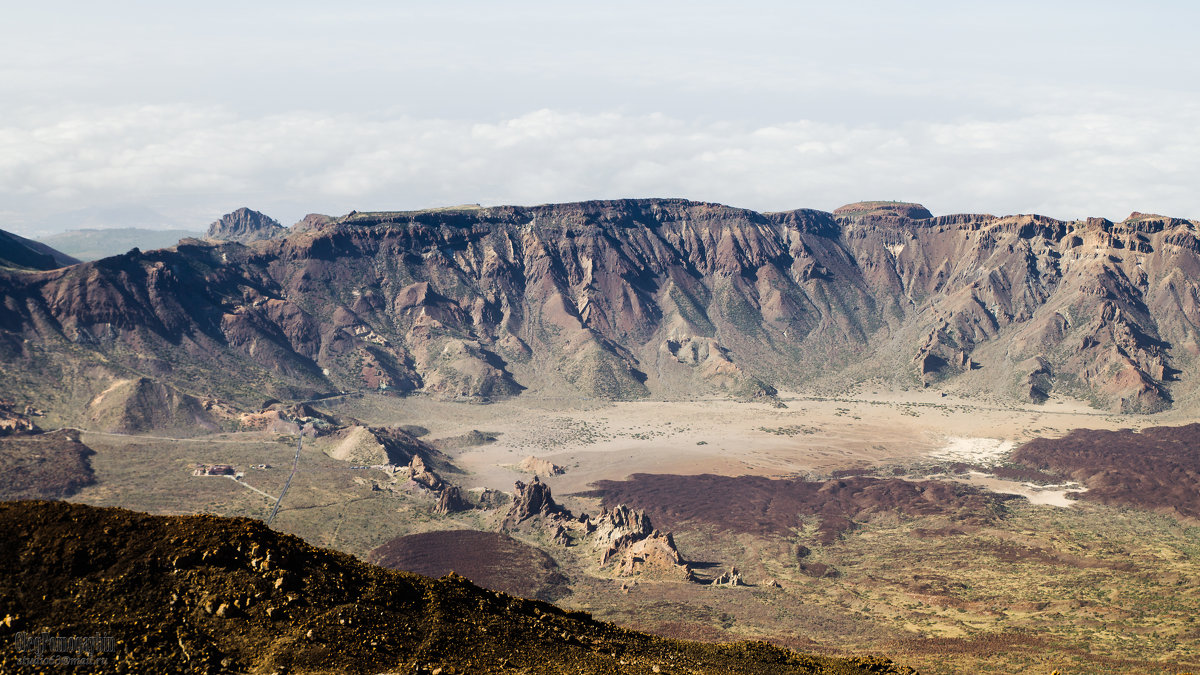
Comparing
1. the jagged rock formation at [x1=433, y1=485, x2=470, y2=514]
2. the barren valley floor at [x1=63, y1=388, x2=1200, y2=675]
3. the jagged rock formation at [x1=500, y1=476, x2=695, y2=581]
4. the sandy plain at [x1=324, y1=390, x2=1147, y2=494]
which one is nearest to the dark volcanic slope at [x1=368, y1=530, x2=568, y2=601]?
the barren valley floor at [x1=63, y1=388, x2=1200, y2=675]

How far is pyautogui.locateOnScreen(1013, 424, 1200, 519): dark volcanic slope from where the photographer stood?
128 meters

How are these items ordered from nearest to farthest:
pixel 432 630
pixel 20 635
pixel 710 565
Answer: pixel 20 635 < pixel 432 630 < pixel 710 565

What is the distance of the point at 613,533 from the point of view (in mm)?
98625

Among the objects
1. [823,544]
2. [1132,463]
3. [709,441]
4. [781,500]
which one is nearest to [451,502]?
[823,544]

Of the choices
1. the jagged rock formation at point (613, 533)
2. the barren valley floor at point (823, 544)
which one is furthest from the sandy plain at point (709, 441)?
the jagged rock formation at point (613, 533)

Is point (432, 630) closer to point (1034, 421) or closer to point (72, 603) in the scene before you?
point (72, 603)

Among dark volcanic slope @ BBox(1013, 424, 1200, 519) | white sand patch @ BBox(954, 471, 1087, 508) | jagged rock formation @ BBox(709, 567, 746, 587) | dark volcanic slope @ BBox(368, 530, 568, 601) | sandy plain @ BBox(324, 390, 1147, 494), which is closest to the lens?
dark volcanic slope @ BBox(368, 530, 568, 601)

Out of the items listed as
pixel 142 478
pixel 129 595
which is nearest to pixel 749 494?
pixel 142 478

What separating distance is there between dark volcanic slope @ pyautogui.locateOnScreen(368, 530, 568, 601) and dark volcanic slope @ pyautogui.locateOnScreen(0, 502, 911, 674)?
5187 centimetres

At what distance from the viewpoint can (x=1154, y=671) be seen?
5638cm

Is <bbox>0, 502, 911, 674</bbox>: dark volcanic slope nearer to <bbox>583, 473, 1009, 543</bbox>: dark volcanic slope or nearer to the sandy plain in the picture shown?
<bbox>583, 473, 1009, 543</bbox>: dark volcanic slope

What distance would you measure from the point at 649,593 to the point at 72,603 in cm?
6579

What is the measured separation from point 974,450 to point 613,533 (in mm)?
104969

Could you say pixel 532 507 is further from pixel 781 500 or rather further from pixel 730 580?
pixel 781 500
